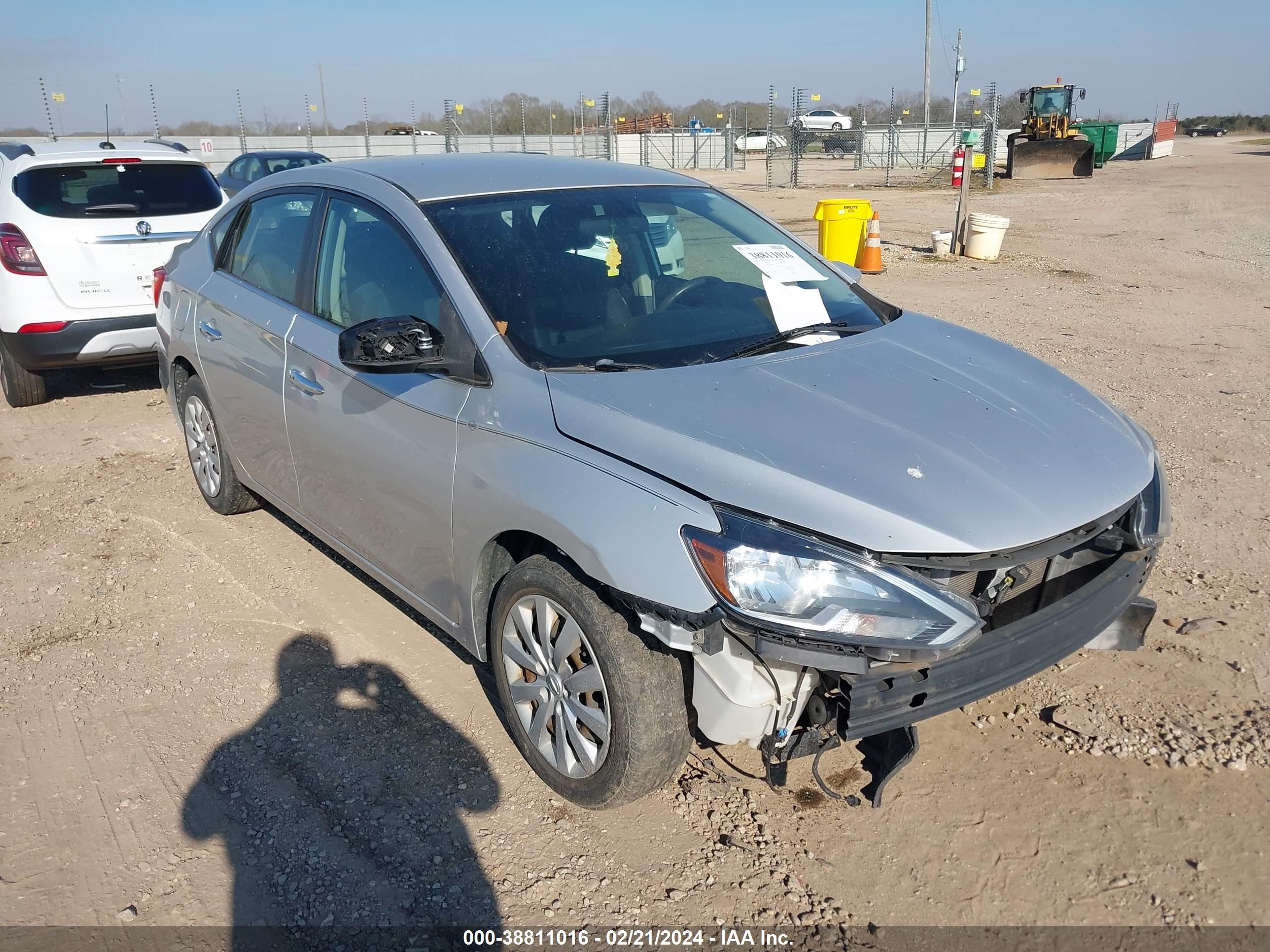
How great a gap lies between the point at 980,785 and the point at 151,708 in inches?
114

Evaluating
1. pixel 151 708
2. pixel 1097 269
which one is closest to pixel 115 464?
pixel 151 708

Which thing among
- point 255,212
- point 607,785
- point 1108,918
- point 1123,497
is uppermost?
point 255,212

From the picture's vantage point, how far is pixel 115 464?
6121 millimetres

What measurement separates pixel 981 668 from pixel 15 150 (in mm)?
8278

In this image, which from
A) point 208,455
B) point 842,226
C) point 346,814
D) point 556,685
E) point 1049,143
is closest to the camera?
point 556,685

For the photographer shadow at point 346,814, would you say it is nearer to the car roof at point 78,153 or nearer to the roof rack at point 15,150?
the car roof at point 78,153

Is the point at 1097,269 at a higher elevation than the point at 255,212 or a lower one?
lower

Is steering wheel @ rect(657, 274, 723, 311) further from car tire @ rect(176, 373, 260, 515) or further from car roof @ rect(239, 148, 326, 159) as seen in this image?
car roof @ rect(239, 148, 326, 159)

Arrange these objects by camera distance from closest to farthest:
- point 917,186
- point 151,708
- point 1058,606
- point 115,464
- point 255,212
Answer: point 1058,606 → point 151,708 → point 255,212 → point 115,464 → point 917,186

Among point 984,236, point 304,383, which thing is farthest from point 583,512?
point 984,236

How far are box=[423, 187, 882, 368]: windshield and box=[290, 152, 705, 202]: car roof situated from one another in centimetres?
6

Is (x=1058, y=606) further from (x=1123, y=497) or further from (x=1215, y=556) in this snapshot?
(x=1215, y=556)

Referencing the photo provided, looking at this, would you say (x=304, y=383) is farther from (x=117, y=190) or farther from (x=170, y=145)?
(x=170, y=145)

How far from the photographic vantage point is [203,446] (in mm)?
5160
